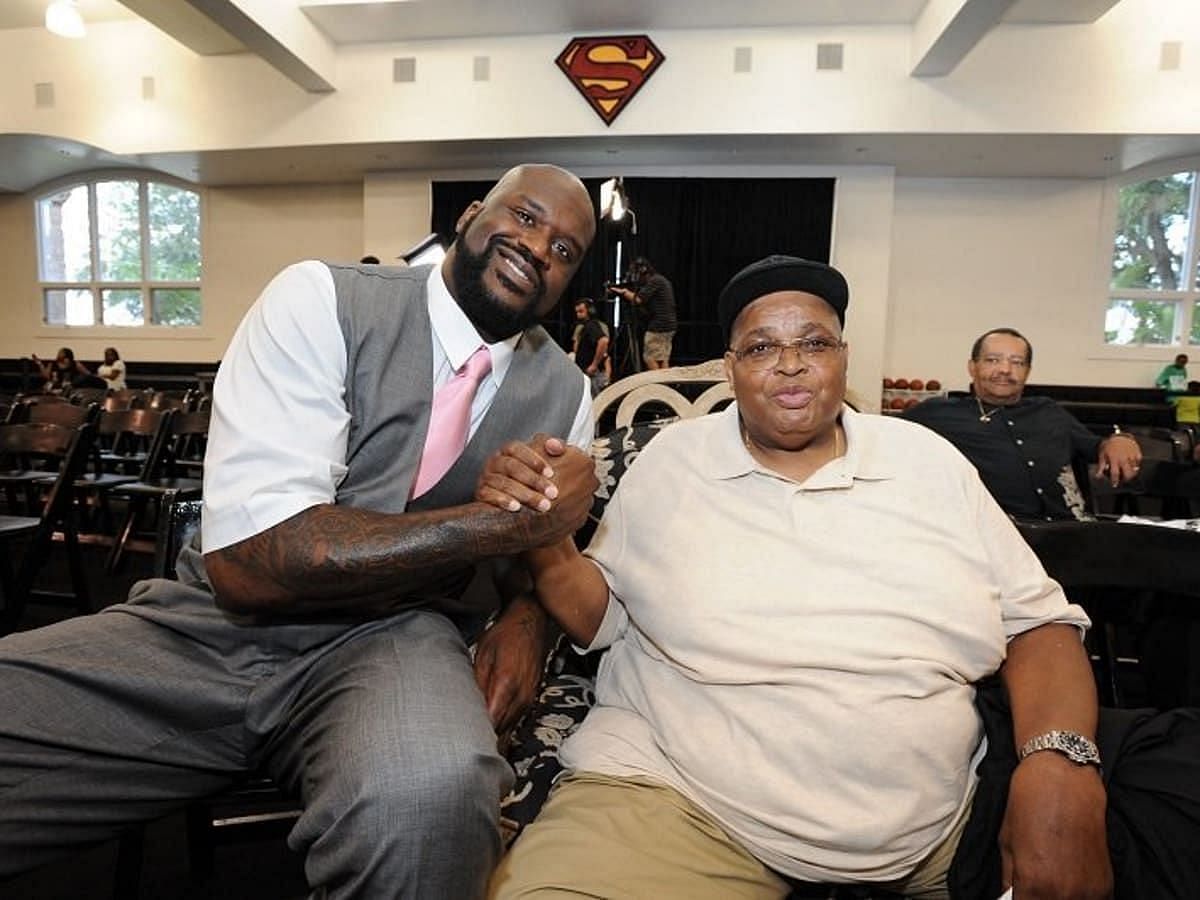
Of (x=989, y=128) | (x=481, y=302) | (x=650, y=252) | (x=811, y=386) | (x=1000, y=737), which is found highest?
(x=989, y=128)

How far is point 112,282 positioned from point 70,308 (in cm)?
96

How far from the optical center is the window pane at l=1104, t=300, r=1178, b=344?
30.9ft

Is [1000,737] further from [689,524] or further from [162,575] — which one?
[162,575]

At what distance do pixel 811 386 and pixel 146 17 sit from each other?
29.6 ft

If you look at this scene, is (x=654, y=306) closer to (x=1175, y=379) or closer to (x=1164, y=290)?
(x=1175, y=379)

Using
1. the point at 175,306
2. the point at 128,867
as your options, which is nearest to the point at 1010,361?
the point at 128,867

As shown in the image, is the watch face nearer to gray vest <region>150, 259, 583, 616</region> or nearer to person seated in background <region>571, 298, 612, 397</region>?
gray vest <region>150, 259, 583, 616</region>

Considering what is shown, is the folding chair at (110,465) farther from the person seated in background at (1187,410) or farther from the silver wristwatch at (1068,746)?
the person seated in background at (1187,410)

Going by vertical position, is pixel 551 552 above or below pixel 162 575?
above

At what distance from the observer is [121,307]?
1163cm

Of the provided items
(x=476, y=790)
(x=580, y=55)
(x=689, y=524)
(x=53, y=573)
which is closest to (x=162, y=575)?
(x=476, y=790)

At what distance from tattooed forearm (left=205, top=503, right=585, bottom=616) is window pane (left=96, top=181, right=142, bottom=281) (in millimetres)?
12584

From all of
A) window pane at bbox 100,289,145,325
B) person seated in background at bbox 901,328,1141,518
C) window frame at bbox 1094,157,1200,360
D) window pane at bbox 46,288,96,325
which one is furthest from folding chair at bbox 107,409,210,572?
window frame at bbox 1094,157,1200,360

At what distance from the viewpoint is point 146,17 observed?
749 centimetres
